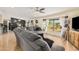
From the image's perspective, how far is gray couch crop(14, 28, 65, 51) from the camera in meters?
2.50

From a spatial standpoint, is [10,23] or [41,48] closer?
[41,48]

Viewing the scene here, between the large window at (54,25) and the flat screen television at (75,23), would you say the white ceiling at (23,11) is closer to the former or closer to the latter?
the large window at (54,25)

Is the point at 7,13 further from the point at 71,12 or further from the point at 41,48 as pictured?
the point at 71,12

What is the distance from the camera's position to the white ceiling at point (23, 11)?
116 inches

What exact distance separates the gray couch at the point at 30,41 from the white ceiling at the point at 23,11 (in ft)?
1.23

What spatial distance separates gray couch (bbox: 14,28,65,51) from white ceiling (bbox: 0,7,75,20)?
374 mm

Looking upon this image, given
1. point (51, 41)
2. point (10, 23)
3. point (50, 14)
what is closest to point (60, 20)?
point (50, 14)

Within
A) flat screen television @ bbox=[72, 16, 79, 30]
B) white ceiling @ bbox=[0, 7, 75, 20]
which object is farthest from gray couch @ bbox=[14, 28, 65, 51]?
flat screen television @ bbox=[72, 16, 79, 30]

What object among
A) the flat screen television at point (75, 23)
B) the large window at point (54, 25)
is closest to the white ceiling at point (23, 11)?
the large window at point (54, 25)

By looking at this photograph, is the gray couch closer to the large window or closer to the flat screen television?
the large window
